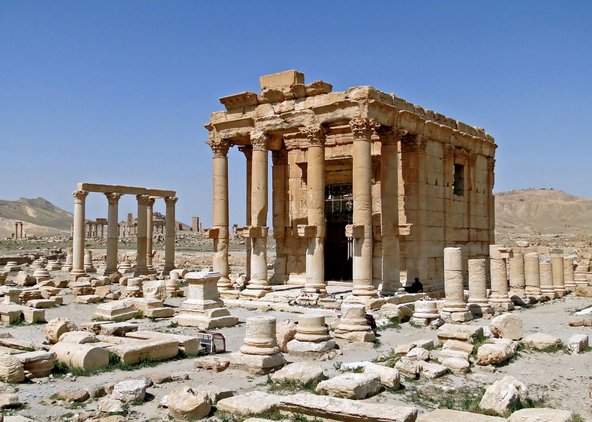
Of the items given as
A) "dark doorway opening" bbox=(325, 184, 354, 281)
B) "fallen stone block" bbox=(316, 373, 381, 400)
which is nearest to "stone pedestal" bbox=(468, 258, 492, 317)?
"dark doorway opening" bbox=(325, 184, 354, 281)

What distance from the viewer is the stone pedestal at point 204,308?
52.0 ft

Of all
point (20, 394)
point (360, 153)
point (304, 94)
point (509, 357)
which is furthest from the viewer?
point (304, 94)

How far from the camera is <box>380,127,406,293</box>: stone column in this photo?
65.9ft

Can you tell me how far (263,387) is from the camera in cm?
961

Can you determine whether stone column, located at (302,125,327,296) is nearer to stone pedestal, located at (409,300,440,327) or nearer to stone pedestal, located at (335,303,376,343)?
stone pedestal, located at (409,300,440,327)

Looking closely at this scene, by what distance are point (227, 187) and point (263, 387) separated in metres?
14.1

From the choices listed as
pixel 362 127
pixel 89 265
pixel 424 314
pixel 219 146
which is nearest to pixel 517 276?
pixel 424 314

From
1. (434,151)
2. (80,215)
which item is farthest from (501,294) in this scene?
(80,215)

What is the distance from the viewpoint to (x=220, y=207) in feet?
74.7

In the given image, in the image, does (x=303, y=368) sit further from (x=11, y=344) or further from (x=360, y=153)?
(x=360, y=153)

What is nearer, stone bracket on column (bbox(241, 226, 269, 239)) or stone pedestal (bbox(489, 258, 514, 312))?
stone pedestal (bbox(489, 258, 514, 312))

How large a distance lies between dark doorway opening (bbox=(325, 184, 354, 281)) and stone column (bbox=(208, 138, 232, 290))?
4.82 m

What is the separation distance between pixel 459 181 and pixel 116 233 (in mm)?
18055

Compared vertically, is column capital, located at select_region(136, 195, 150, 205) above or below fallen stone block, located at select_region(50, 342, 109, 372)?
above
